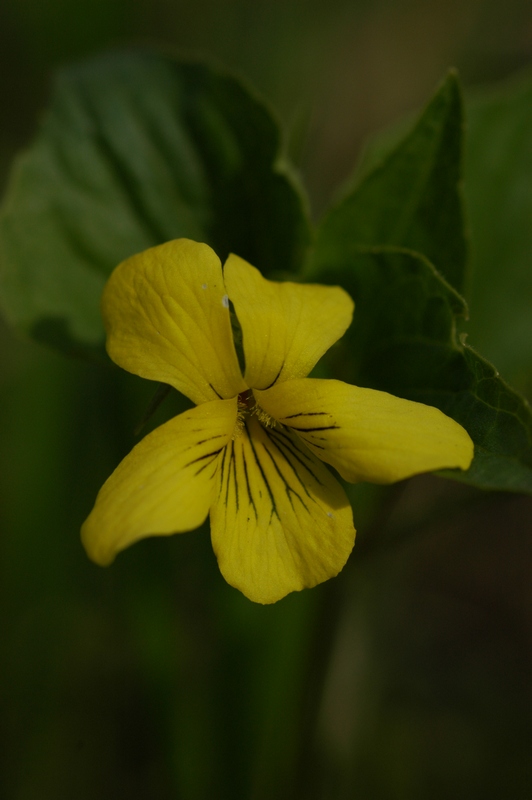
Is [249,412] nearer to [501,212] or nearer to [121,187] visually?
[121,187]

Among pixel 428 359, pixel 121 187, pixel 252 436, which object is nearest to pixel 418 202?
pixel 428 359

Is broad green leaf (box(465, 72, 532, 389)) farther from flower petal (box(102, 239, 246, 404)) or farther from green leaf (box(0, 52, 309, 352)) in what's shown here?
flower petal (box(102, 239, 246, 404))

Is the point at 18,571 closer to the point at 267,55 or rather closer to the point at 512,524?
the point at 512,524

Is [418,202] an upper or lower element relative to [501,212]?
upper

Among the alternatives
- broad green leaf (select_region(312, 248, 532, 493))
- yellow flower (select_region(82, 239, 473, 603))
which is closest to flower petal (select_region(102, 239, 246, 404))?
yellow flower (select_region(82, 239, 473, 603))

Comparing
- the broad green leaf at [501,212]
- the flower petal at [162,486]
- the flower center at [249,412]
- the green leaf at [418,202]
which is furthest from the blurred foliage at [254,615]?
the flower petal at [162,486]

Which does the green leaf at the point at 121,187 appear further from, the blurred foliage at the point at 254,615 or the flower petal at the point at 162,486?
the flower petal at the point at 162,486
